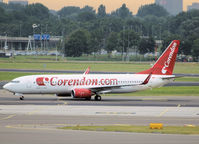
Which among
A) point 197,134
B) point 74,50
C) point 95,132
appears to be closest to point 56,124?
point 95,132

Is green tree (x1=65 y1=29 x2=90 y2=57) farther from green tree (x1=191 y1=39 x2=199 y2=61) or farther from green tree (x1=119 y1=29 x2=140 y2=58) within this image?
green tree (x1=191 y1=39 x2=199 y2=61)

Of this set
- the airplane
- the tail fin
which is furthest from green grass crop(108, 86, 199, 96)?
the tail fin

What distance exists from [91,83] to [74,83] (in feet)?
6.49

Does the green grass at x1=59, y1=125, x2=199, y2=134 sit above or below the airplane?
below

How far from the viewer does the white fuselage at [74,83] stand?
54.2 metres

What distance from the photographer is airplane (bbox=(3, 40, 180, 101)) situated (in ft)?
178

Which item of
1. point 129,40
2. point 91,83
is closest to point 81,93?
point 91,83

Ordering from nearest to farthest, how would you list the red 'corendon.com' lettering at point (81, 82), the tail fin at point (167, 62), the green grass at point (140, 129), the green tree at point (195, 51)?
1. the green grass at point (140, 129)
2. the red 'corendon.com' lettering at point (81, 82)
3. the tail fin at point (167, 62)
4. the green tree at point (195, 51)

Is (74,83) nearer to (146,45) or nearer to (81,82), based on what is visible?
(81,82)

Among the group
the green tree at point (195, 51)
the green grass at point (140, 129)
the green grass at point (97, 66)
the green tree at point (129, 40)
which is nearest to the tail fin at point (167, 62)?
the green grass at point (140, 129)

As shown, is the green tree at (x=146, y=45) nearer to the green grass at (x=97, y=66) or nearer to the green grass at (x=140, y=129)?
the green grass at (x=97, y=66)

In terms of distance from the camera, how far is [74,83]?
2172 inches

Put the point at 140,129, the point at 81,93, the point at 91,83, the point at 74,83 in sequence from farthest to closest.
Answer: the point at 91,83, the point at 74,83, the point at 81,93, the point at 140,129

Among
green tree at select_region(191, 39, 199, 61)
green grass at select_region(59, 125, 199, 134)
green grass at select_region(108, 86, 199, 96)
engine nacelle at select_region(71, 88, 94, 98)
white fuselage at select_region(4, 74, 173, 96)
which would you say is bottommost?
green grass at select_region(108, 86, 199, 96)
